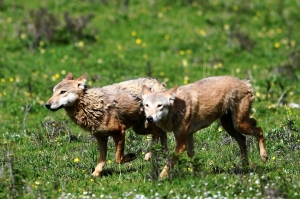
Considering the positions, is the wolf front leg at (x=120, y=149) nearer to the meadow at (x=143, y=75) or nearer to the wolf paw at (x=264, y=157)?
the meadow at (x=143, y=75)

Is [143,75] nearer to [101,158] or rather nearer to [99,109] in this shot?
[99,109]

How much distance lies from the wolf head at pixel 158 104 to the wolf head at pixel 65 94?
113 cm

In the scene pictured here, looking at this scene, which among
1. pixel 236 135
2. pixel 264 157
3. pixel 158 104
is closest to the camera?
pixel 158 104

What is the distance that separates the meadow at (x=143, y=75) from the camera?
854 cm

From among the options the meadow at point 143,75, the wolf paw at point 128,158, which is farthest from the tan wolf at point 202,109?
the wolf paw at point 128,158

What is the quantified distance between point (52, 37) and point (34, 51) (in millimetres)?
672

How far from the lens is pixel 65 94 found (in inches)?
387

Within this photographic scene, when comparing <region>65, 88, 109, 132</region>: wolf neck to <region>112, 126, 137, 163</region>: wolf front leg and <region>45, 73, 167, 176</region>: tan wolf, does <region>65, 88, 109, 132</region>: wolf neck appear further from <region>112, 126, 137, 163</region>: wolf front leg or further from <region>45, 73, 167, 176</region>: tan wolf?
<region>112, 126, 137, 163</region>: wolf front leg

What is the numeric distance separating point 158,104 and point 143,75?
787 cm

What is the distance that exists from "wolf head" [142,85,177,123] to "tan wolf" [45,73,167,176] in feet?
2.80

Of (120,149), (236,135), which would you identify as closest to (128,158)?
(120,149)

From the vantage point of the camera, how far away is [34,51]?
1862cm

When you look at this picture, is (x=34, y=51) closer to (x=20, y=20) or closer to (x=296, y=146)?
(x=20, y=20)

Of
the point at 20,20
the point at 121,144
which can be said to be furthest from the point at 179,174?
the point at 20,20
